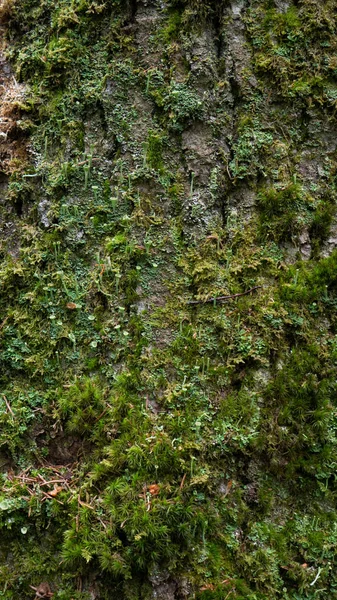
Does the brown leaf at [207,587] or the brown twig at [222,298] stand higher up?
the brown twig at [222,298]

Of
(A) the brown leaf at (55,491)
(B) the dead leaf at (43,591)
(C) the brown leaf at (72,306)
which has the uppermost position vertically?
(C) the brown leaf at (72,306)

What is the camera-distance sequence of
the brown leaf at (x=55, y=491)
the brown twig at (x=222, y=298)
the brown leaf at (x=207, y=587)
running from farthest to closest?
the brown twig at (x=222, y=298)
the brown leaf at (x=55, y=491)
the brown leaf at (x=207, y=587)

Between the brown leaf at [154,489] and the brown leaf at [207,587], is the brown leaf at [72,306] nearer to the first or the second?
the brown leaf at [154,489]

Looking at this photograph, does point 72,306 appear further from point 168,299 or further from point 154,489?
point 154,489

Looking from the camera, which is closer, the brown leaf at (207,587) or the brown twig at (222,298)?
the brown leaf at (207,587)

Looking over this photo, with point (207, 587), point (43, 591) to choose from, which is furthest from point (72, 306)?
point (207, 587)

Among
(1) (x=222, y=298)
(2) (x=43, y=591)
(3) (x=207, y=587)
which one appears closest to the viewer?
(3) (x=207, y=587)

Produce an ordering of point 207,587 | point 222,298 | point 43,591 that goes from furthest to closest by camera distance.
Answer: point 222,298
point 43,591
point 207,587

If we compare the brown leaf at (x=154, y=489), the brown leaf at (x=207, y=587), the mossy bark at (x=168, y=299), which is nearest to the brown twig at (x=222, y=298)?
the mossy bark at (x=168, y=299)

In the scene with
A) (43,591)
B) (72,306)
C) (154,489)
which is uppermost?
(72,306)

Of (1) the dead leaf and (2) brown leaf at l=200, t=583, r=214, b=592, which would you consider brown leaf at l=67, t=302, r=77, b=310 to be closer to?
(1) the dead leaf

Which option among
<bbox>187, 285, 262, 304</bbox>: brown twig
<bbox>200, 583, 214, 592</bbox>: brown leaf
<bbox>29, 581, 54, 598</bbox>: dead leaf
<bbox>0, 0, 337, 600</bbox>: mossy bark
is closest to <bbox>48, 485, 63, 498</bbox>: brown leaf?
<bbox>0, 0, 337, 600</bbox>: mossy bark

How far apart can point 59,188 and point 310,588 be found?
2.56 meters

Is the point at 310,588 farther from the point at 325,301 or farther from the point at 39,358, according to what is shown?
the point at 39,358
